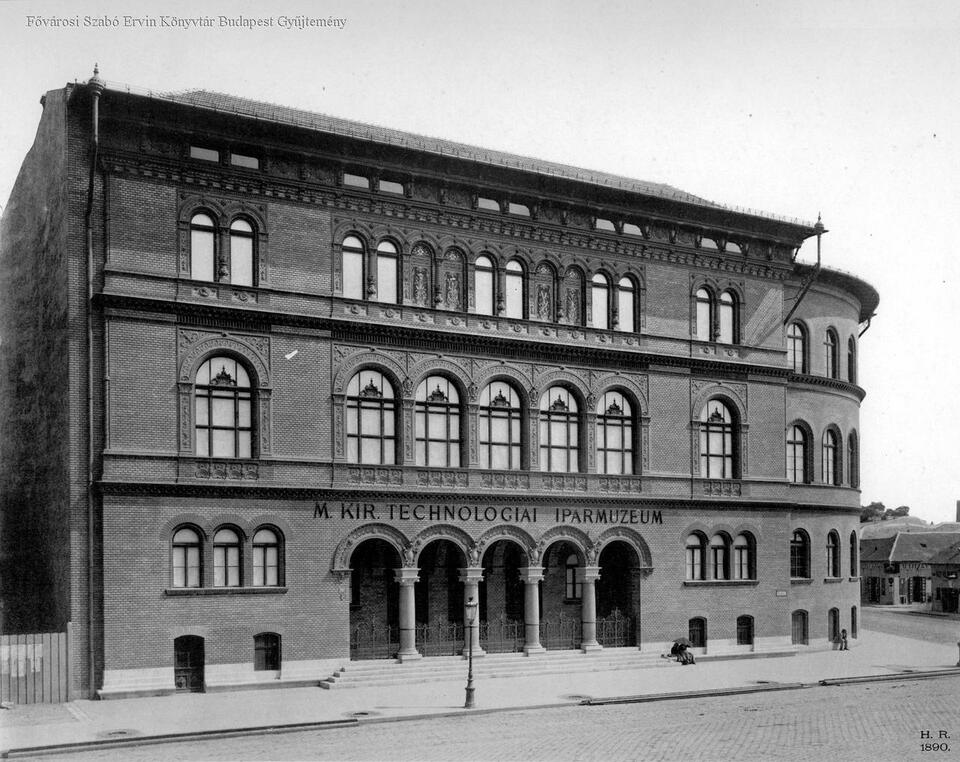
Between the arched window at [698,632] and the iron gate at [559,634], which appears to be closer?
the iron gate at [559,634]

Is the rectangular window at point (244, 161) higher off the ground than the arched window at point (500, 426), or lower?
higher

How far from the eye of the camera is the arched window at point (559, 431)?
114 ft

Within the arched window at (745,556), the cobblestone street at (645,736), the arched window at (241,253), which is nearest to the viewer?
the cobblestone street at (645,736)

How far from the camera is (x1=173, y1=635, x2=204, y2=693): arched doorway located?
2805cm

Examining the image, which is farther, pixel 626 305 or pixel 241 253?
pixel 626 305

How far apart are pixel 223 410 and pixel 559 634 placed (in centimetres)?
1318

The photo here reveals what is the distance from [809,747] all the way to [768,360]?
65.6 ft

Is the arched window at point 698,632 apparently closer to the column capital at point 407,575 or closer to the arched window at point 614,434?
the arched window at point 614,434

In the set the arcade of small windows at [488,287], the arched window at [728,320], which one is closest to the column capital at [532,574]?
the arcade of small windows at [488,287]

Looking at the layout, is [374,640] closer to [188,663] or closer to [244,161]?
[188,663]

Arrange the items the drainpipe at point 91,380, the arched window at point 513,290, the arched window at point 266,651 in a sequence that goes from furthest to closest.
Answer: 1. the arched window at point 513,290
2. the arched window at point 266,651
3. the drainpipe at point 91,380

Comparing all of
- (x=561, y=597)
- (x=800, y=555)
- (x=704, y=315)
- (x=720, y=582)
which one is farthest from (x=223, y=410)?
(x=800, y=555)

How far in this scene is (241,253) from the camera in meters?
30.1

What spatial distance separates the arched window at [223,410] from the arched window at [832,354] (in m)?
23.9
